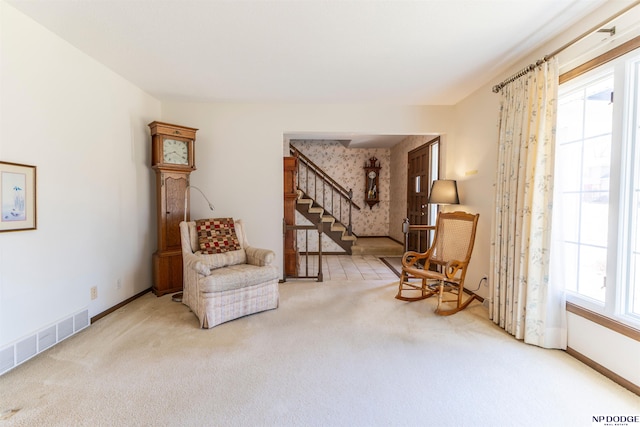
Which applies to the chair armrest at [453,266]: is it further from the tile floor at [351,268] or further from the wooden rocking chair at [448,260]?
the tile floor at [351,268]

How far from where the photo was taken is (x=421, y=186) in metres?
5.61

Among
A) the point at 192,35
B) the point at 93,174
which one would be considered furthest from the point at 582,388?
the point at 93,174

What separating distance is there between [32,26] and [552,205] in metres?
4.50

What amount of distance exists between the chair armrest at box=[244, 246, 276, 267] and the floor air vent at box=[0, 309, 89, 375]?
167 centimetres

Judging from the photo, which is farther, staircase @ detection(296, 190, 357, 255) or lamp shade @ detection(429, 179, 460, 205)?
staircase @ detection(296, 190, 357, 255)

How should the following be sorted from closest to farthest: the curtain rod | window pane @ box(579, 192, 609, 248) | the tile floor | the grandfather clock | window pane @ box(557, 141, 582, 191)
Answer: the curtain rod
window pane @ box(579, 192, 609, 248)
window pane @ box(557, 141, 582, 191)
the grandfather clock
the tile floor

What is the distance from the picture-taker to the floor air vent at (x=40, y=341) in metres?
2.09

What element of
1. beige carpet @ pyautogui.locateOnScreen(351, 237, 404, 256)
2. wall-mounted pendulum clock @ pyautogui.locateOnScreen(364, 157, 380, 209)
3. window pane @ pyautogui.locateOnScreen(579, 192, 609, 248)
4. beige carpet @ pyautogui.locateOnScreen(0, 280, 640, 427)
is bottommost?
beige carpet @ pyautogui.locateOnScreen(0, 280, 640, 427)

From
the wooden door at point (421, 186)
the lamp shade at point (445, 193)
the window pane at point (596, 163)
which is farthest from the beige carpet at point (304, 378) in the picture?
the wooden door at point (421, 186)

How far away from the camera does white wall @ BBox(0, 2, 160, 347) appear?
7.09 feet

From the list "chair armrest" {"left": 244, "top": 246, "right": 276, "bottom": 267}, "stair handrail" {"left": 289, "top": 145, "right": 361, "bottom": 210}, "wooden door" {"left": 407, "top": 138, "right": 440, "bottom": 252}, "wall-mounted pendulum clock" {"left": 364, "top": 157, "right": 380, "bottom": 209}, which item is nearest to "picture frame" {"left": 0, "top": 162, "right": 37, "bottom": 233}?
"chair armrest" {"left": 244, "top": 246, "right": 276, "bottom": 267}

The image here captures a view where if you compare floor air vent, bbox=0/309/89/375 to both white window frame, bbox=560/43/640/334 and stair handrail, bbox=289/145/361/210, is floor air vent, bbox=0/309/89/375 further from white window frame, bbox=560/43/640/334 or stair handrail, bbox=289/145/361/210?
stair handrail, bbox=289/145/361/210

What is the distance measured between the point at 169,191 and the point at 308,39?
2.58 metres

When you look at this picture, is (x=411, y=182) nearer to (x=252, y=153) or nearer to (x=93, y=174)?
(x=252, y=153)
